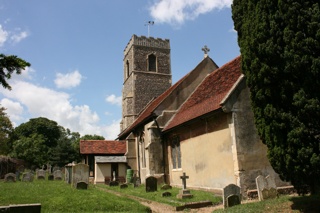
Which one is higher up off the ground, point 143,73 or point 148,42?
point 148,42

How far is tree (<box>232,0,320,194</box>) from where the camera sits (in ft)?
24.9

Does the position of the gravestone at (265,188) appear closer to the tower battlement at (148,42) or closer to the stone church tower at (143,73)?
the stone church tower at (143,73)

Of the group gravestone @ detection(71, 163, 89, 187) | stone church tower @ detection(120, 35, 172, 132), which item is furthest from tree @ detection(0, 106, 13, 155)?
gravestone @ detection(71, 163, 89, 187)

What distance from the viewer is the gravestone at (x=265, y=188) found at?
1114 cm

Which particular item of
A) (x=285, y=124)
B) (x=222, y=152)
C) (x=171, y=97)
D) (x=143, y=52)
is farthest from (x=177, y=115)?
(x=143, y=52)

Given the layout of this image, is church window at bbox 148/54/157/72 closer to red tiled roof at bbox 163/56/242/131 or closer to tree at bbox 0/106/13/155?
red tiled roof at bbox 163/56/242/131

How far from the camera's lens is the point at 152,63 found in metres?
37.3

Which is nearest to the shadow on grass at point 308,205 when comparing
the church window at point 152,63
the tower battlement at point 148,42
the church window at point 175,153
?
the church window at point 175,153

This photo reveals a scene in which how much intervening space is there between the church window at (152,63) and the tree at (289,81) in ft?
91.6

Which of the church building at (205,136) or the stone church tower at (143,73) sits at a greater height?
the stone church tower at (143,73)

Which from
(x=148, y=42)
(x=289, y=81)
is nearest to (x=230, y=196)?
(x=289, y=81)

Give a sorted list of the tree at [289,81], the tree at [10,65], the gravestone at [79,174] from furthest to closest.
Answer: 1. the gravestone at [79,174]
2. the tree at [289,81]
3. the tree at [10,65]

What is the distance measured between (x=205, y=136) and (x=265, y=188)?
4443mm

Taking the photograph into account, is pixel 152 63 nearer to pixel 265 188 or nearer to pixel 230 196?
pixel 265 188
